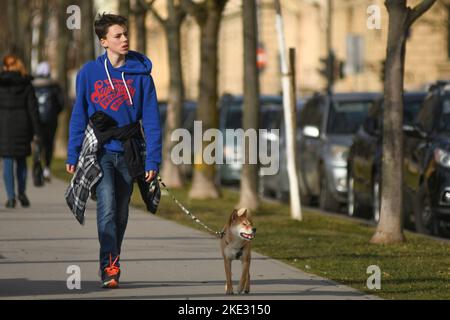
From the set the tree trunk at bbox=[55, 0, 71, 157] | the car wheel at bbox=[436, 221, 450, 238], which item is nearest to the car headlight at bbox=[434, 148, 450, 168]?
the car wheel at bbox=[436, 221, 450, 238]

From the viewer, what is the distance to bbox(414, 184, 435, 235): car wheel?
682 inches

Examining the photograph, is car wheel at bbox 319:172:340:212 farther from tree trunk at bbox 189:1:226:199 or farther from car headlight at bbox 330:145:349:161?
tree trunk at bbox 189:1:226:199

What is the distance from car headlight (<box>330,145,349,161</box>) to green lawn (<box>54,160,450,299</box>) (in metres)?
0.93

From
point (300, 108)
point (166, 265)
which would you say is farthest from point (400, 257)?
point (300, 108)

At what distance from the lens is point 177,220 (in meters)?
18.9

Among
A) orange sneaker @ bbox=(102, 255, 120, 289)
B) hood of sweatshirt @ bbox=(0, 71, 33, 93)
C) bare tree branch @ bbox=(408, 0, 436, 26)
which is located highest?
bare tree branch @ bbox=(408, 0, 436, 26)

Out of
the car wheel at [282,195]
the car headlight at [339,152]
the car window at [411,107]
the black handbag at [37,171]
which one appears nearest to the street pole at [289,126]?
the car window at [411,107]

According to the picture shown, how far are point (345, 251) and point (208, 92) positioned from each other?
955 centimetres

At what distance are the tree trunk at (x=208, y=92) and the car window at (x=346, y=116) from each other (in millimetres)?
1838

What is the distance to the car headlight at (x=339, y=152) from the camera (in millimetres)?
22078

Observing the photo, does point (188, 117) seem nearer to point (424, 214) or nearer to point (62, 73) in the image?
point (62, 73)

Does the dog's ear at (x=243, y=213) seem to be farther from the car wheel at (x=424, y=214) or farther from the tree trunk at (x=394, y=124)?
the car wheel at (x=424, y=214)

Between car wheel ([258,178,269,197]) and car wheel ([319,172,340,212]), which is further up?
car wheel ([319,172,340,212])

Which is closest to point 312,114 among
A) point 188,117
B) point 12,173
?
point 12,173
